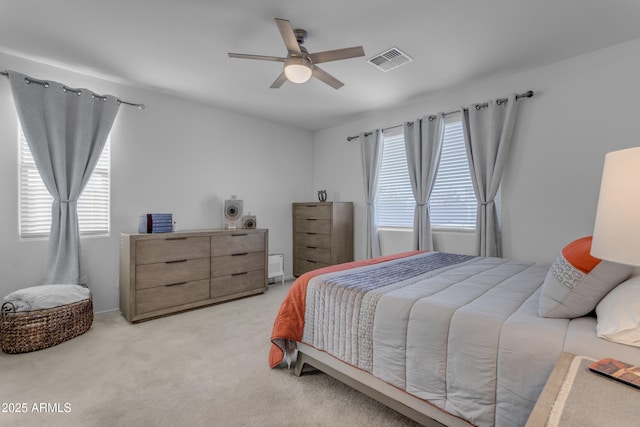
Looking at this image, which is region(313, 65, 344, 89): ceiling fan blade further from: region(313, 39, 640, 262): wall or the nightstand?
the nightstand

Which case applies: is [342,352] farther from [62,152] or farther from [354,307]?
[62,152]

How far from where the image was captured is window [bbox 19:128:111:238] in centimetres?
280

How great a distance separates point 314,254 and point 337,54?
3018mm

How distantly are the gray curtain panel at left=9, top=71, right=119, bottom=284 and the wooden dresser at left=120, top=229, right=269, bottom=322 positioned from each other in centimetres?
48

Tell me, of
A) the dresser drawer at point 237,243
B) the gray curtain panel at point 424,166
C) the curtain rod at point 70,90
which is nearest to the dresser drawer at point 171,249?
the dresser drawer at point 237,243

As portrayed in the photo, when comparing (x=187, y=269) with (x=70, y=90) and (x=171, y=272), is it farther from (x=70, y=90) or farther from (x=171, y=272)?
(x=70, y=90)

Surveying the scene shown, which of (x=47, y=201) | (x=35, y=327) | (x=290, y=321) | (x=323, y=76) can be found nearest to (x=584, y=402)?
(x=290, y=321)

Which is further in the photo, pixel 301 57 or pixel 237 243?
pixel 237 243

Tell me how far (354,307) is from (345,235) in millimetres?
2815

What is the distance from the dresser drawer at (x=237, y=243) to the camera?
355cm

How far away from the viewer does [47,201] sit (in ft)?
9.56

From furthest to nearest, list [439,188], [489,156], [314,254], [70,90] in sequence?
[314,254], [439,188], [489,156], [70,90]

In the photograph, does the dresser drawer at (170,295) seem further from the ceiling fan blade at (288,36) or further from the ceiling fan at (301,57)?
the ceiling fan blade at (288,36)

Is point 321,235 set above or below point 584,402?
above
